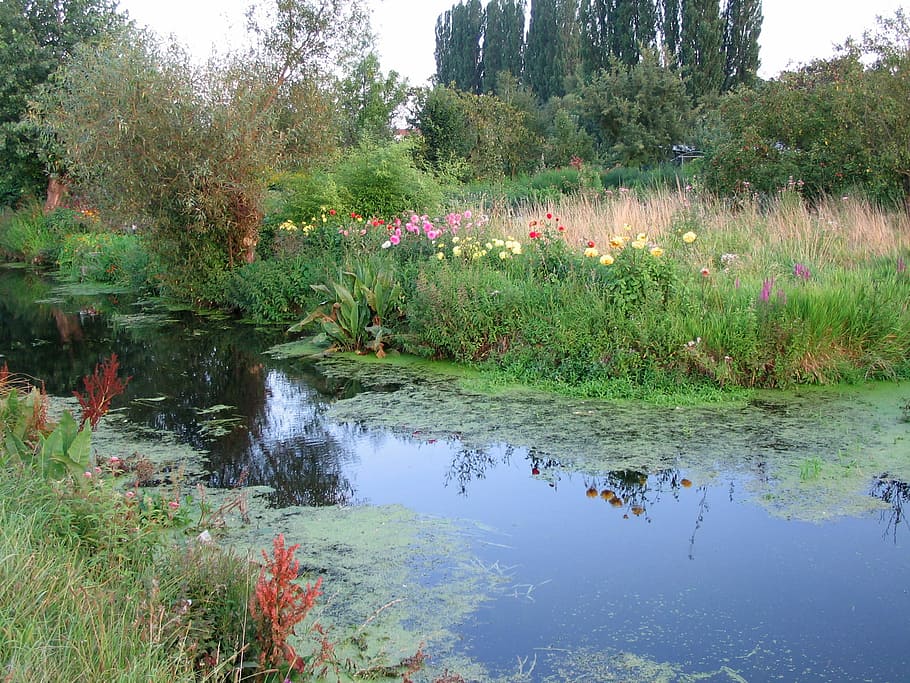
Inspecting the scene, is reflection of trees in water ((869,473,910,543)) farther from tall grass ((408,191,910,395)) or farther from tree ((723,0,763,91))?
tree ((723,0,763,91))

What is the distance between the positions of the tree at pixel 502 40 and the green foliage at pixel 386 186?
106ft

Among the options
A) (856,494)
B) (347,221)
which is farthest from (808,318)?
(347,221)

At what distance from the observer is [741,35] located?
3434 cm

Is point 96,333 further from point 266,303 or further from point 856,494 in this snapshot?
point 856,494

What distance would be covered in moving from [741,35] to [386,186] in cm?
2620

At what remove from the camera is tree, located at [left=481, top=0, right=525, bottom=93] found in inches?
1758

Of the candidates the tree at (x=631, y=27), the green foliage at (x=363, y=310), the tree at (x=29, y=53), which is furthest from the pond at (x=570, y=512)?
the tree at (x=631, y=27)

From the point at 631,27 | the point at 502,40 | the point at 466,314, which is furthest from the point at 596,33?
the point at 466,314

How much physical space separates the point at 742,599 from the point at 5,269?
75.7 feet

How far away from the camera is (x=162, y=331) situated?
12156 mm

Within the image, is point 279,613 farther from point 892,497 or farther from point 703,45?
point 703,45

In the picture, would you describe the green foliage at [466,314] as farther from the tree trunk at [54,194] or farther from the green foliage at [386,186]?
the tree trunk at [54,194]

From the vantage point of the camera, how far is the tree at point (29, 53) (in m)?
22.2

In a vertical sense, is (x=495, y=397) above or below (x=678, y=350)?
below
